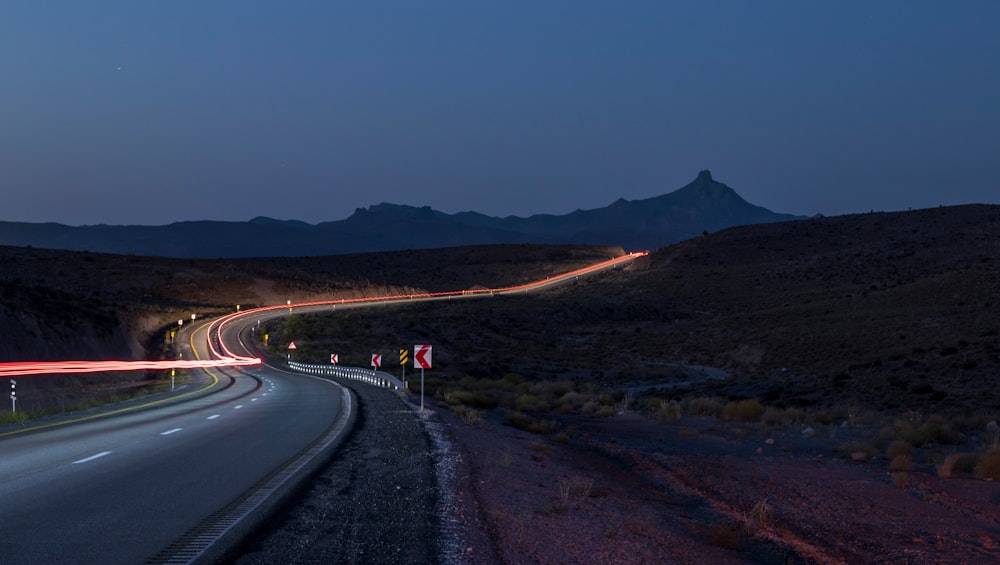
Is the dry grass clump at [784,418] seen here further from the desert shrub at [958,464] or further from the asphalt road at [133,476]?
the asphalt road at [133,476]

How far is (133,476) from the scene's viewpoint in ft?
39.4

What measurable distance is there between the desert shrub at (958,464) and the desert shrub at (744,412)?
33.1 ft

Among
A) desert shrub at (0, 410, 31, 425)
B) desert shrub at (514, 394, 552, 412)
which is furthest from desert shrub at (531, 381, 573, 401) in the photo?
desert shrub at (0, 410, 31, 425)

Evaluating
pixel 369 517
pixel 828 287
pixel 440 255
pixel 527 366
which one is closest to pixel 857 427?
pixel 369 517

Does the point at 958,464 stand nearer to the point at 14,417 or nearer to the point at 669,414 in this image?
the point at 669,414

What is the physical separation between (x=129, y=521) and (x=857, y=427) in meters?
20.8

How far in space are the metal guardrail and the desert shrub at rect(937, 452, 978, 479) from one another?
22.4 metres

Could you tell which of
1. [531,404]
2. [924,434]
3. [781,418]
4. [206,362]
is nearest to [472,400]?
[531,404]

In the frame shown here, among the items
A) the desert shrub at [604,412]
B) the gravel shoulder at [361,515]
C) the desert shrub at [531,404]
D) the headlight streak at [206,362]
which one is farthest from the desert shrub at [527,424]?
the headlight streak at [206,362]

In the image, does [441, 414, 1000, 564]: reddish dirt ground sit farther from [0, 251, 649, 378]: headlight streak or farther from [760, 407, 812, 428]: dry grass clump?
[0, 251, 649, 378]: headlight streak

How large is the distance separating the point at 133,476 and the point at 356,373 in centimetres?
3448

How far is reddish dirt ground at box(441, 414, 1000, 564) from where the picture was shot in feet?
33.6

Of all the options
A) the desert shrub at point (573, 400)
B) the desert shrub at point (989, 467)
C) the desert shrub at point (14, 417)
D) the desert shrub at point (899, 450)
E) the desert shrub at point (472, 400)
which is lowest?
the desert shrub at point (573, 400)

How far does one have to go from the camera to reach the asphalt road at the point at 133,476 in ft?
26.7
